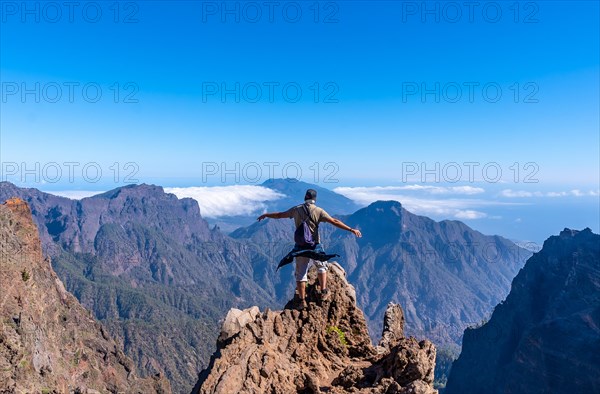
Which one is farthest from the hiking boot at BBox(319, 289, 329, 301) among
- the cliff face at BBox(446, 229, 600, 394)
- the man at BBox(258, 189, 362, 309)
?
the cliff face at BBox(446, 229, 600, 394)

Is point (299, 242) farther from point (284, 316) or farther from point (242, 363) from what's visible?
point (242, 363)

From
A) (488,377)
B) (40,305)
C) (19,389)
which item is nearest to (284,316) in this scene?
(19,389)

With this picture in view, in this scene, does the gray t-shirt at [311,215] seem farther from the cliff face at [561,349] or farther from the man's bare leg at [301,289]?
the cliff face at [561,349]

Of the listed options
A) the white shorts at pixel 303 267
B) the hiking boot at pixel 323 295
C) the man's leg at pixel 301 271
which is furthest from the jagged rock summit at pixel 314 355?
the white shorts at pixel 303 267

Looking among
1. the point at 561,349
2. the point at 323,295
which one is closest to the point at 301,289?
the point at 323,295

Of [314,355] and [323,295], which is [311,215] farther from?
[314,355]

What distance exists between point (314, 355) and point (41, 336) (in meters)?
109

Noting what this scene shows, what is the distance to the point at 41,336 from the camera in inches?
4203

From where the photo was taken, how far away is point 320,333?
19141 millimetres

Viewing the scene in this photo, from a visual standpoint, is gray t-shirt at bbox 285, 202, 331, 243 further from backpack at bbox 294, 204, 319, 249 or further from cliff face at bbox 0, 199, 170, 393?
cliff face at bbox 0, 199, 170, 393

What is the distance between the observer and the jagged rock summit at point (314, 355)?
14.2 metres

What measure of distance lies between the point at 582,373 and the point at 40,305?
486 feet

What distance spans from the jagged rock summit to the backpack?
303cm

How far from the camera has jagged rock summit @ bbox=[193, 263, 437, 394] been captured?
Result: 14.2 m
